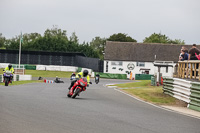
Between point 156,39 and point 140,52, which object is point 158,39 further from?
point 140,52

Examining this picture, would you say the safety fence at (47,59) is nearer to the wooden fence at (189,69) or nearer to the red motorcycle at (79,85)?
the wooden fence at (189,69)

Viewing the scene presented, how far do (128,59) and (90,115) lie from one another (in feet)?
223

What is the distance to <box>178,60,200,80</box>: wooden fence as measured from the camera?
66.8 ft

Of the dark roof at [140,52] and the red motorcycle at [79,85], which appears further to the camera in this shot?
the dark roof at [140,52]

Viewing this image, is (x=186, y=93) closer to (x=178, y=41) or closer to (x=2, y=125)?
(x=2, y=125)

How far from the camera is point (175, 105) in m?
16.8

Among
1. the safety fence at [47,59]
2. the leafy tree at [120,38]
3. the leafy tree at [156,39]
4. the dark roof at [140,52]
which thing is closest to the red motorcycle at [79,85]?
the safety fence at [47,59]

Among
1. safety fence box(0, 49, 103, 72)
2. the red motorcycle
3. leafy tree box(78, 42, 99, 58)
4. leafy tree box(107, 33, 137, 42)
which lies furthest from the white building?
the red motorcycle

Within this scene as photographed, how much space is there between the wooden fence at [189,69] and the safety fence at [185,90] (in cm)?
138

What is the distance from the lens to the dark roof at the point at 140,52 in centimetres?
7788

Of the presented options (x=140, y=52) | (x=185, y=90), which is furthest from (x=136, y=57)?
(x=185, y=90)

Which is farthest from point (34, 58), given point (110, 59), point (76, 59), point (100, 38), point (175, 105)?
point (100, 38)

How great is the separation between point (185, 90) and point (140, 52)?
62742 mm

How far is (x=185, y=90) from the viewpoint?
16984 mm
